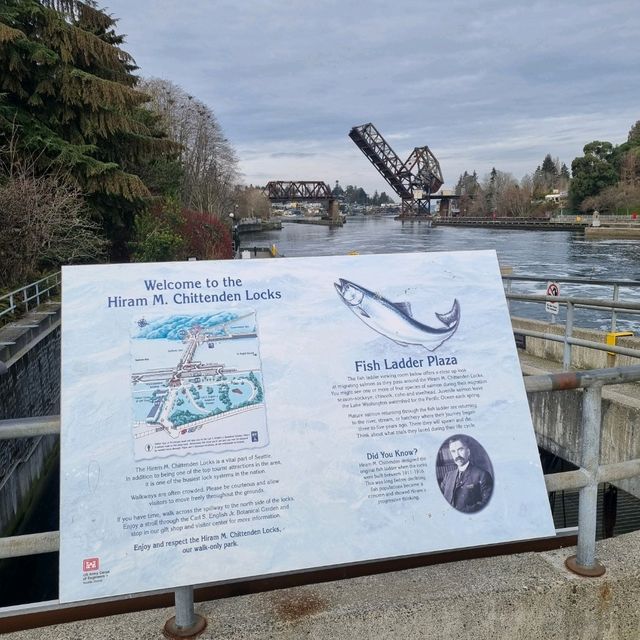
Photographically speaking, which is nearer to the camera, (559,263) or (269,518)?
(269,518)

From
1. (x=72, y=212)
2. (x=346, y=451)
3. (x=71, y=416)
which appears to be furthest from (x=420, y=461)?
(x=72, y=212)

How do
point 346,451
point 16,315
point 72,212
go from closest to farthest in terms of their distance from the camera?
1. point 346,451
2. point 16,315
3. point 72,212

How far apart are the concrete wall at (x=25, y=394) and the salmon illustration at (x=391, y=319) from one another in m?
6.25

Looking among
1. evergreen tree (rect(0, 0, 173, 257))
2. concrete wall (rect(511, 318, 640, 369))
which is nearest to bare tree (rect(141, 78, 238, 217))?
evergreen tree (rect(0, 0, 173, 257))

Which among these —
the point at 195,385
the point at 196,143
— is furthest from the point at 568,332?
the point at 196,143

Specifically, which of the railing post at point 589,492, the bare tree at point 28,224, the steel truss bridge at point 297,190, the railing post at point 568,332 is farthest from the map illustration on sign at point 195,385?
the steel truss bridge at point 297,190

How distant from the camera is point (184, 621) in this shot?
1747 mm

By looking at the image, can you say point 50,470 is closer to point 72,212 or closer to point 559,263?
point 72,212

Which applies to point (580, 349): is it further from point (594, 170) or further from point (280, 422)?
point (594, 170)

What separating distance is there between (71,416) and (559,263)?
43044 mm

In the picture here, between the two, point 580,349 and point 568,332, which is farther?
point 580,349

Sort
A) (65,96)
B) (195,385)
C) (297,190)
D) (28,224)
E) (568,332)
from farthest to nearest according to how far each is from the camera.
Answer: (297,190)
(65,96)
(28,224)
(568,332)
(195,385)

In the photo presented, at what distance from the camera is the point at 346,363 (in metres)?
1.88

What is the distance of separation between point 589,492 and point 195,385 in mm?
1386
